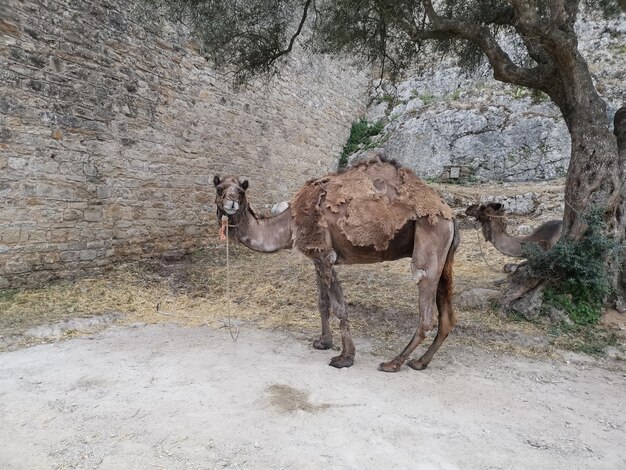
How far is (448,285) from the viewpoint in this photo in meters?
4.55

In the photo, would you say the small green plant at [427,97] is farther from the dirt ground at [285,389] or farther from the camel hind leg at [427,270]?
the camel hind leg at [427,270]

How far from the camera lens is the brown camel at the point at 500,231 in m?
6.71

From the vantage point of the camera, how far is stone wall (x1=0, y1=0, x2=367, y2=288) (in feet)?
22.2

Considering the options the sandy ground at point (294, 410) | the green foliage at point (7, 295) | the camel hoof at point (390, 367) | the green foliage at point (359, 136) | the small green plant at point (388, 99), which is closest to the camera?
the sandy ground at point (294, 410)

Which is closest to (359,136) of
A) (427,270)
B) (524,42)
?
(524,42)

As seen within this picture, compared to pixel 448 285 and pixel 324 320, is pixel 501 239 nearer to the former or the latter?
pixel 448 285

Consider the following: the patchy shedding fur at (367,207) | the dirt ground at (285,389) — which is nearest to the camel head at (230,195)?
the patchy shedding fur at (367,207)

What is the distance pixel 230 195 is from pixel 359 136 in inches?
530

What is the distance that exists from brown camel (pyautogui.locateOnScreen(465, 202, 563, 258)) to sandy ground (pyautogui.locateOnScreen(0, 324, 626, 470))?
232 cm

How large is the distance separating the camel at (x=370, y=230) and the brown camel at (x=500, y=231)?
2.50 meters

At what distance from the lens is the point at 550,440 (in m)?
3.07

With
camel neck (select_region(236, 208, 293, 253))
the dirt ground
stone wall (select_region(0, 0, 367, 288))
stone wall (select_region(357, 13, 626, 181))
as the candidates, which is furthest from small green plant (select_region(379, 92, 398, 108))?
camel neck (select_region(236, 208, 293, 253))

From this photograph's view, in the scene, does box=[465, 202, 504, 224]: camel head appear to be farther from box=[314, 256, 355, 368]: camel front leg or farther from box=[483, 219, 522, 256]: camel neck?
box=[314, 256, 355, 368]: camel front leg

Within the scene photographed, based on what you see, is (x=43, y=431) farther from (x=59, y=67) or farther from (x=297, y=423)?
(x=59, y=67)
